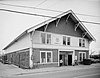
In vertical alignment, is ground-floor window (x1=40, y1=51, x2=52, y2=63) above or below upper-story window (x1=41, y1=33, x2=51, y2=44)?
below

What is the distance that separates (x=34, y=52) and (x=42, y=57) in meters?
1.03

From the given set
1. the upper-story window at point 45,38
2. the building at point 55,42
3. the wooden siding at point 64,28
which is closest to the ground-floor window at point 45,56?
the building at point 55,42

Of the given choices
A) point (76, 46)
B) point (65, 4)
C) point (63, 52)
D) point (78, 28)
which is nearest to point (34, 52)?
point (63, 52)

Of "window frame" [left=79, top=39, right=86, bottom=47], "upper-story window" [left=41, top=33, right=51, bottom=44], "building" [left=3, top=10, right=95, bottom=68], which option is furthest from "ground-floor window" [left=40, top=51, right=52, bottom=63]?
"window frame" [left=79, top=39, right=86, bottom=47]

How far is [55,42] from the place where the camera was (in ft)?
47.2

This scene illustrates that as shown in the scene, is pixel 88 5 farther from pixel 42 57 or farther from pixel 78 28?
pixel 78 28

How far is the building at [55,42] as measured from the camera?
1277cm

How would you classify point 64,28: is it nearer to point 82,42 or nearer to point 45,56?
point 82,42

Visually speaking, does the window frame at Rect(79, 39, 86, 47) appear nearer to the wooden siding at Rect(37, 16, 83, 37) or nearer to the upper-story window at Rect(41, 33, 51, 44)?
the wooden siding at Rect(37, 16, 83, 37)

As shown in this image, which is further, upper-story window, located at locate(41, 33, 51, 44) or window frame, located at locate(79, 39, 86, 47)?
window frame, located at locate(79, 39, 86, 47)

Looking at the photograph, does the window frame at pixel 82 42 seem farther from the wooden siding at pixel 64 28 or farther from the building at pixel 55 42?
the wooden siding at pixel 64 28

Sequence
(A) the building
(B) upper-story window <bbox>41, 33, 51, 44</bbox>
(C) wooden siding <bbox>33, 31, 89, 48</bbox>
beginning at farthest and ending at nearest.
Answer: (B) upper-story window <bbox>41, 33, 51, 44</bbox> < (C) wooden siding <bbox>33, 31, 89, 48</bbox> < (A) the building

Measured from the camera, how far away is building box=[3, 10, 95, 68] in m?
12.8

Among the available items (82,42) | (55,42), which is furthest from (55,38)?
(82,42)
